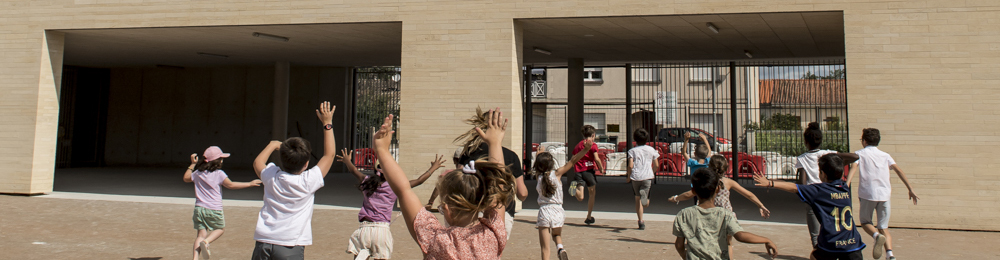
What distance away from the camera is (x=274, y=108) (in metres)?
17.8

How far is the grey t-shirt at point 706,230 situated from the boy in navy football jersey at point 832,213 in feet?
1.32

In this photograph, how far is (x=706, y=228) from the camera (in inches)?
148

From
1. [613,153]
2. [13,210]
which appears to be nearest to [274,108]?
[13,210]

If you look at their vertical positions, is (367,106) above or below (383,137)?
above

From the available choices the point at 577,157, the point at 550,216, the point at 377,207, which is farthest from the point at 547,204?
the point at 377,207

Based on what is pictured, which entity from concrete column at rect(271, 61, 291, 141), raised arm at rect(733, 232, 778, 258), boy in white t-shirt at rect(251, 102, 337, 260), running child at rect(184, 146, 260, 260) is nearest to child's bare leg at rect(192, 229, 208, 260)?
running child at rect(184, 146, 260, 260)

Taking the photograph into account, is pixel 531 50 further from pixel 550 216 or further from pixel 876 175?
pixel 876 175

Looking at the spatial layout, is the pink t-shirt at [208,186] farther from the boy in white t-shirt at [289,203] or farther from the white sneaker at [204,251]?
the boy in white t-shirt at [289,203]

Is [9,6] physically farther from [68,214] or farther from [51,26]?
[68,214]

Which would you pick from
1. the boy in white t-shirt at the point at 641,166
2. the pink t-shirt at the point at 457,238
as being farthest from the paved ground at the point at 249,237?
the pink t-shirt at the point at 457,238

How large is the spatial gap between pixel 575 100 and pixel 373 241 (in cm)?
1111

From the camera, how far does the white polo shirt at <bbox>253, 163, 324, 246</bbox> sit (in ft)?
12.0

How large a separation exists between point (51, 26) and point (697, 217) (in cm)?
1179

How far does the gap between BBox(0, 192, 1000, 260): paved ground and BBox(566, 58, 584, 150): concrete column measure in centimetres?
614
